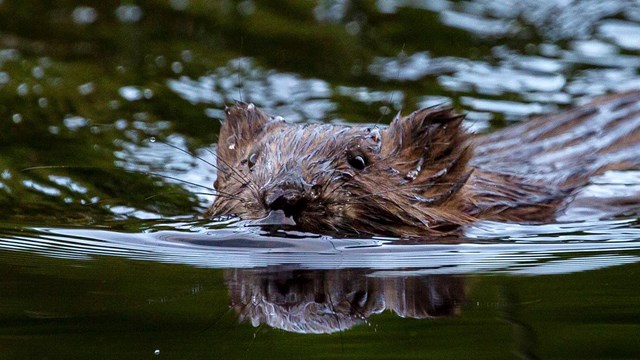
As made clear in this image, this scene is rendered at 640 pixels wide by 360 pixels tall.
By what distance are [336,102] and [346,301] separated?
515 centimetres

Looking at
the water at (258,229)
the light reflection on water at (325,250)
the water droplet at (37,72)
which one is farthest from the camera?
the water droplet at (37,72)

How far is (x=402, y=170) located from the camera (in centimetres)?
595

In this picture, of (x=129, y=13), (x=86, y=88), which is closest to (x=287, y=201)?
(x=86, y=88)

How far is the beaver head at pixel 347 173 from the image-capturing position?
5168mm

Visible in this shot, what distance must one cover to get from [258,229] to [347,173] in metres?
0.57

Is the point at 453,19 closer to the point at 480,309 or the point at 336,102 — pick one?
the point at 336,102

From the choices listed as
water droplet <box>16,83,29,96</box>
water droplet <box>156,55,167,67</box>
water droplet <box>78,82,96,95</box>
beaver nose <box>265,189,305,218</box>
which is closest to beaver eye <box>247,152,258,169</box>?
beaver nose <box>265,189,305,218</box>

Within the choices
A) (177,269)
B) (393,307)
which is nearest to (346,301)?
(393,307)

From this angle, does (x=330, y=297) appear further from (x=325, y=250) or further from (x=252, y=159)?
(x=252, y=159)

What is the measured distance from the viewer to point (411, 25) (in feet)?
34.6

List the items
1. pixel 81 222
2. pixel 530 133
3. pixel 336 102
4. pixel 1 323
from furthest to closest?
1. pixel 336 102
2. pixel 530 133
3. pixel 81 222
4. pixel 1 323

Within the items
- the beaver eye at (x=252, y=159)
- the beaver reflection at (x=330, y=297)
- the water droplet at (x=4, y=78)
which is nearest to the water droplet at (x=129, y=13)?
the water droplet at (x=4, y=78)

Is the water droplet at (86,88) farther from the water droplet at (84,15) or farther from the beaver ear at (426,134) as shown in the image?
the beaver ear at (426,134)

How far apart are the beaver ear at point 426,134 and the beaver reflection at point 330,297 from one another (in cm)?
155
